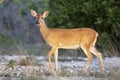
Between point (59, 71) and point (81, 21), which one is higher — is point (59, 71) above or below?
below

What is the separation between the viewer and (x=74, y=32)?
1606 cm

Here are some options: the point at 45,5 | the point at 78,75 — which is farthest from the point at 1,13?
the point at 78,75

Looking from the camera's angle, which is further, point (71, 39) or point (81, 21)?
point (81, 21)

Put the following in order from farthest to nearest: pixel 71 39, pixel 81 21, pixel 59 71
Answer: pixel 81 21 < pixel 71 39 < pixel 59 71

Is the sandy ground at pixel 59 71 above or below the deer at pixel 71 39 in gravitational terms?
below

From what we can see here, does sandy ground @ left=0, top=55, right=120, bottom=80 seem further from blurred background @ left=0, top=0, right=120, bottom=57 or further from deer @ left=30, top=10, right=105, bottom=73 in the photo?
blurred background @ left=0, top=0, right=120, bottom=57

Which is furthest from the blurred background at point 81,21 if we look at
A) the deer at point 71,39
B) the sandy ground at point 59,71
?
the deer at point 71,39

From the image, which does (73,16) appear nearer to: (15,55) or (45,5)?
(45,5)

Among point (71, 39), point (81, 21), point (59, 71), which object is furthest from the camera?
point (81, 21)

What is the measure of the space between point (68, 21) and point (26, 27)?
180 inches

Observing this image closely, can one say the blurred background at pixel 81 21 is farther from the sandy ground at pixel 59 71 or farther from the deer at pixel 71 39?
the deer at pixel 71 39

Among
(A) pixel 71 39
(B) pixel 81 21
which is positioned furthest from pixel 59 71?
(B) pixel 81 21

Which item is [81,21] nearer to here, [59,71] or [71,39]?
[71,39]

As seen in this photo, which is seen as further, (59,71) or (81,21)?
(81,21)
